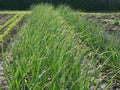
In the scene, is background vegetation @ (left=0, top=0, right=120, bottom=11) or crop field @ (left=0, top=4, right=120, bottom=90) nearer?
crop field @ (left=0, top=4, right=120, bottom=90)

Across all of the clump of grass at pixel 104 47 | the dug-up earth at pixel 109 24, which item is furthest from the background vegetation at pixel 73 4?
the clump of grass at pixel 104 47

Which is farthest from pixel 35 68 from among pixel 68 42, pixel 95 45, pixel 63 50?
pixel 95 45

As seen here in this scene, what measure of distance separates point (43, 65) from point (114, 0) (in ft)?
68.7

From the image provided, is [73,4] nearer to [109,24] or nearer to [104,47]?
[109,24]

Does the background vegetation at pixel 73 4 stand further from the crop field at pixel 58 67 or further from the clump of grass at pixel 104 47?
the crop field at pixel 58 67

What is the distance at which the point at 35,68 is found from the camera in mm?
4133

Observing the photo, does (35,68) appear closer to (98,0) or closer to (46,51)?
(46,51)

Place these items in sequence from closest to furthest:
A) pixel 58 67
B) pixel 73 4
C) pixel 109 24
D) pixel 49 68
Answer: pixel 49 68
pixel 58 67
pixel 109 24
pixel 73 4

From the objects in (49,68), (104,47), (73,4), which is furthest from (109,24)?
(73,4)

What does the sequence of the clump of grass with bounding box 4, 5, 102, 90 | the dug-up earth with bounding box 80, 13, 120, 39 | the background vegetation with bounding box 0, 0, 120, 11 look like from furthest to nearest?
the background vegetation with bounding box 0, 0, 120, 11 < the dug-up earth with bounding box 80, 13, 120, 39 < the clump of grass with bounding box 4, 5, 102, 90

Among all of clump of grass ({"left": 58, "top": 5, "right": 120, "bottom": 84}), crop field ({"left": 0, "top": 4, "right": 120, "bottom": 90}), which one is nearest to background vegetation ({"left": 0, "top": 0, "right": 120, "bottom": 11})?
clump of grass ({"left": 58, "top": 5, "right": 120, "bottom": 84})

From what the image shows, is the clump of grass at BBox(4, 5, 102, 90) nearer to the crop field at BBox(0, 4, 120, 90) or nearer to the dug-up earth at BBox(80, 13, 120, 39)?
the crop field at BBox(0, 4, 120, 90)

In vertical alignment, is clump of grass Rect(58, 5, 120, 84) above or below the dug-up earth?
above

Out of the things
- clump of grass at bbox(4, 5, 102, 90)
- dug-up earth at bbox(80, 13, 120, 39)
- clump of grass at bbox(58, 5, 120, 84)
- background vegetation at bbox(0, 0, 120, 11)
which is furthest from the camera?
background vegetation at bbox(0, 0, 120, 11)
